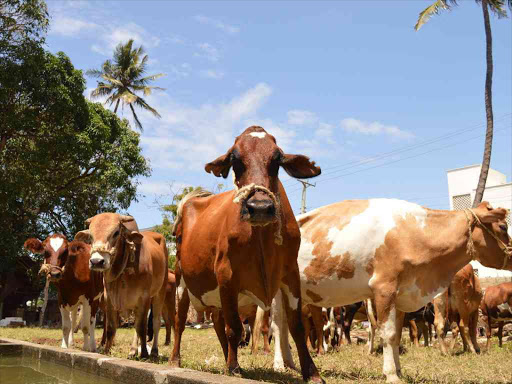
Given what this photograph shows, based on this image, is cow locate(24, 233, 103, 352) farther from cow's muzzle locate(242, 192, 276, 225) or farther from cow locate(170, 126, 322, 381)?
cow's muzzle locate(242, 192, 276, 225)

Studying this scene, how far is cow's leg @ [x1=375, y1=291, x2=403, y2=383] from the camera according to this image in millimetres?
5258

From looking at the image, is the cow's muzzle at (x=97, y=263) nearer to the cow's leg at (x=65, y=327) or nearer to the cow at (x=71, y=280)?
the cow at (x=71, y=280)

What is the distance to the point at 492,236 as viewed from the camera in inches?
244

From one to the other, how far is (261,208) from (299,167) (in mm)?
1047

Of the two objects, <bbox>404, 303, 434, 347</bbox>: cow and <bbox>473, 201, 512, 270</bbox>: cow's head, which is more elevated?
<bbox>473, 201, 512, 270</bbox>: cow's head

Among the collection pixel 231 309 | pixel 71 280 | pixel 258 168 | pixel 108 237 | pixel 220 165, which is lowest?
pixel 231 309

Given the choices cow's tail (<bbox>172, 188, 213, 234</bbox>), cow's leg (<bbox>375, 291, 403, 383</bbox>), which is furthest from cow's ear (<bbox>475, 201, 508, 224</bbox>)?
cow's tail (<bbox>172, 188, 213, 234</bbox>)

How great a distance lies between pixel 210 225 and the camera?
5.71 meters

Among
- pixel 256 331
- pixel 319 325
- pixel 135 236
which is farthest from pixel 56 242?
pixel 319 325

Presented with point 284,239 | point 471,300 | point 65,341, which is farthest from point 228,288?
point 471,300

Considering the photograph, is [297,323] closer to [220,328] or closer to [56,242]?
[220,328]

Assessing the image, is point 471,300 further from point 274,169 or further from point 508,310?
point 274,169

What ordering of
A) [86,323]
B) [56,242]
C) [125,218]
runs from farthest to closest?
[56,242], [86,323], [125,218]

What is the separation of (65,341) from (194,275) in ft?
15.1
